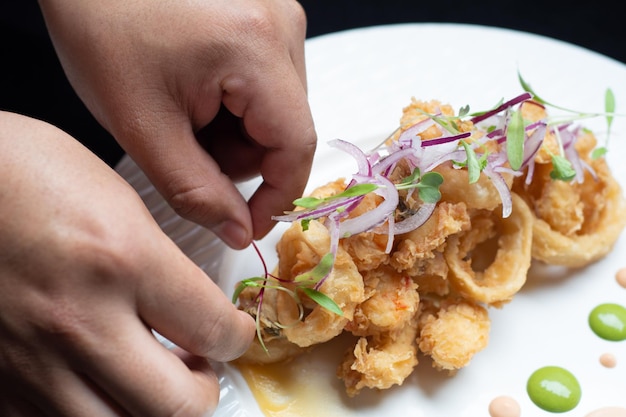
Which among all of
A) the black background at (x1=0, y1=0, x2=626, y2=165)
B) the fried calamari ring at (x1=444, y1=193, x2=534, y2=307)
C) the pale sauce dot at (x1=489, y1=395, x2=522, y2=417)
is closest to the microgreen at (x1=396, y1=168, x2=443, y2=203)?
the fried calamari ring at (x1=444, y1=193, x2=534, y2=307)

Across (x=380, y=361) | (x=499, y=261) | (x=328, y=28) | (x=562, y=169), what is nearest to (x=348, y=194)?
(x=380, y=361)

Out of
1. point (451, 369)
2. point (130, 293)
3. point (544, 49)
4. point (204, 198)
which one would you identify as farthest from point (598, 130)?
point (130, 293)

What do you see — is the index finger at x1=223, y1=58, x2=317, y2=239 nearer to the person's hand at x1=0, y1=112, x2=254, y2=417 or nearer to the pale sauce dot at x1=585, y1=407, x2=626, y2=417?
the person's hand at x1=0, y1=112, x2=254, y2=417

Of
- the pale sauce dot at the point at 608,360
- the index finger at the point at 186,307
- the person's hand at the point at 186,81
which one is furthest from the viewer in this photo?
the pale sauce dot at the point at 608,360

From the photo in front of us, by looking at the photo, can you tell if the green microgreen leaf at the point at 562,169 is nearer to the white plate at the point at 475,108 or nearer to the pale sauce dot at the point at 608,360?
the white plate at the point at 475,108

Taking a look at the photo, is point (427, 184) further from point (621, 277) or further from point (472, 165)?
point (621, 277)

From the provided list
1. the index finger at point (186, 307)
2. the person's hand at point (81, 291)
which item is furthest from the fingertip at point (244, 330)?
the person's hand at point (81, 291)
